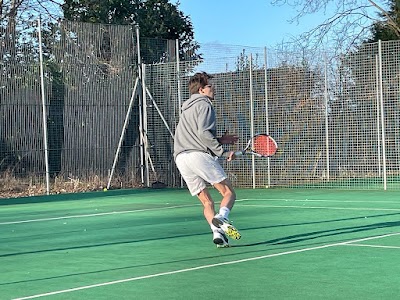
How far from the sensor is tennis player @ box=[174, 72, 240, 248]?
840cm

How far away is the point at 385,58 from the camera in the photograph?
17.0 metres

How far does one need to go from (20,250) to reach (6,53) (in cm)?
1012

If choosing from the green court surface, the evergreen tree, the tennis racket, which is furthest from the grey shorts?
the evergreen tree

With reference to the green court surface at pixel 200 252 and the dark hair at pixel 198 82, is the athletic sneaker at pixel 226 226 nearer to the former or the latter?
the green court surface at pixel 200 252

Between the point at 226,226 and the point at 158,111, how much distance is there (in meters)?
12.4

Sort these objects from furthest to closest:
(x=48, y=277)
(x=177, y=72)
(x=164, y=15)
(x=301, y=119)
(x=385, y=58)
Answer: (x=164, y=15) < (x=177, y=72) < (x=301, y=119) < (x=385, y=58) < (x=48, y=277)

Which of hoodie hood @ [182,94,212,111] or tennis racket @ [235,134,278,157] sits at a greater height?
hoodie hood @ [182,94,212,111]

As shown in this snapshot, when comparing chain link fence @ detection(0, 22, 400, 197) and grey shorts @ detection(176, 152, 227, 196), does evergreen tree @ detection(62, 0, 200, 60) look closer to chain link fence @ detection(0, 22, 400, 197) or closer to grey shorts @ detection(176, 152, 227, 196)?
chain link fence @ detection(0, 22, 400, 197)

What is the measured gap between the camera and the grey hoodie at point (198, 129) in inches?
330

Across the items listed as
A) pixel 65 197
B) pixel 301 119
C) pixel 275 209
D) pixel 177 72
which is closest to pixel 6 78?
pixel 65 197

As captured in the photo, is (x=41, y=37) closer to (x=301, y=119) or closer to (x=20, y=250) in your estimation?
(x=301, y=119)

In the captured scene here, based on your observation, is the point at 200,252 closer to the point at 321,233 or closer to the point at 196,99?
the point at 196,99

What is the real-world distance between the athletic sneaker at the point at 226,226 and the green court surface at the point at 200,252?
0.17m

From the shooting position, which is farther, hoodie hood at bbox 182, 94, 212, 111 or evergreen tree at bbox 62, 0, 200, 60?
evergreen tree at bbox 62, 0, 200, 60
